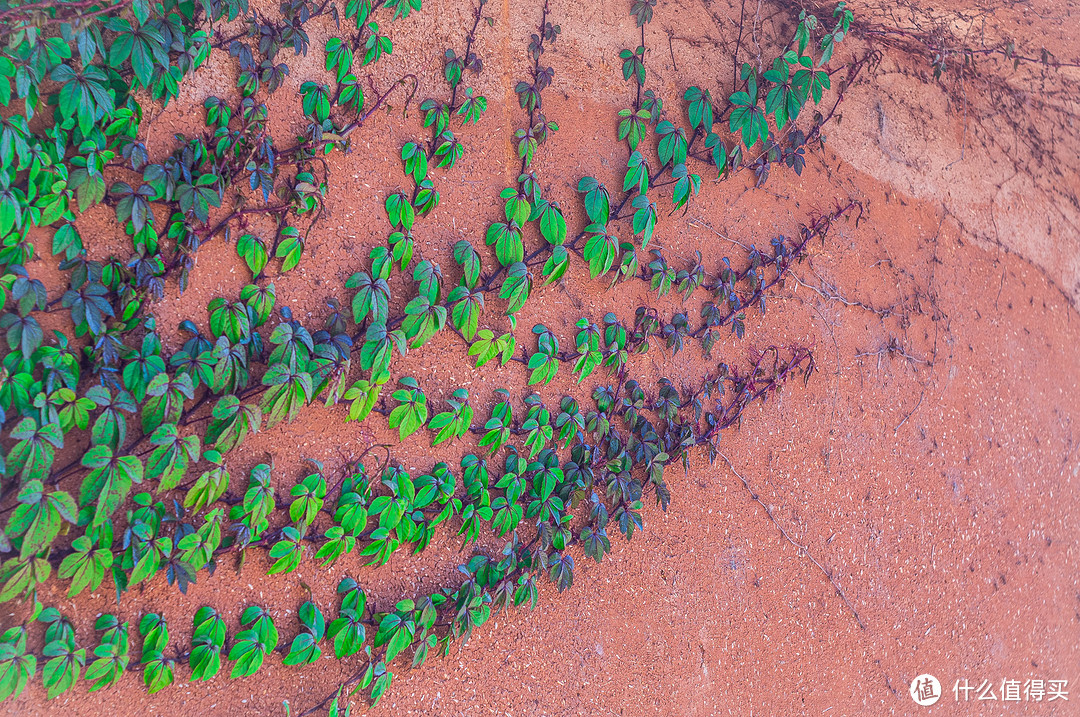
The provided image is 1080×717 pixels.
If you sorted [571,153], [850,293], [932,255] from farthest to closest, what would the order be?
[932,255] < [850,293] < [571,153]

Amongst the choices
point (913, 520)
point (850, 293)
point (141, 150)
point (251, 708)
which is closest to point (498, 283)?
point (141, 150)

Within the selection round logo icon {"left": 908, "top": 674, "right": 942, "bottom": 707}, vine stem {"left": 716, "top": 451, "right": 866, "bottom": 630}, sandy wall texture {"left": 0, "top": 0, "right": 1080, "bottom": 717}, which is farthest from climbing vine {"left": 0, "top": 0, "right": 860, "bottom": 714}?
round logo icon {"left": 908, "top": 674, "right": 942, "bottom": 707}


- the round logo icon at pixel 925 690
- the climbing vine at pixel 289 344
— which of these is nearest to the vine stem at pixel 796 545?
the climbing vine at pixel 289 344

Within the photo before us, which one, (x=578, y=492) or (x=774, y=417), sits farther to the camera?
(x=774, y=417)

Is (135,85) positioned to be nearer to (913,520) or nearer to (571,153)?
(571,153)

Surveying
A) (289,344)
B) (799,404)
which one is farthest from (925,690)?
(289,344)

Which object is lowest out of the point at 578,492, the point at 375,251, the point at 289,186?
the point at 578,492

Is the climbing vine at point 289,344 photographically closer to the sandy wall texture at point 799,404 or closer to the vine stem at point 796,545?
the sandy wall texture at point 799,404

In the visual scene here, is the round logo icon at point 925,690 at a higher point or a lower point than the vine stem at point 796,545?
lower

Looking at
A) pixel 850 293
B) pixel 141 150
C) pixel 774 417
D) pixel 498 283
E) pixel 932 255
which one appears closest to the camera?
pixel 141 150
